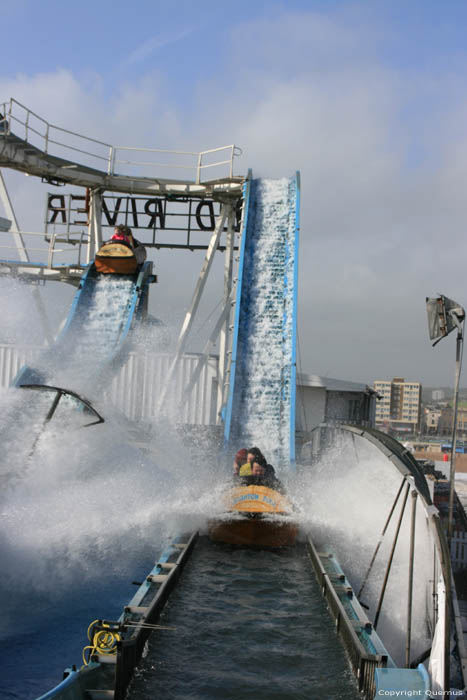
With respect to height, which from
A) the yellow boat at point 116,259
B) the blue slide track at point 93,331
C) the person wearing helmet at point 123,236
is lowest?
the blue slide track at point 93,331

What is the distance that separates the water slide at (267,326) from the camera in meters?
14.2

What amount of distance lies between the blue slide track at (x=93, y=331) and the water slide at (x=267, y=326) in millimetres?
2877

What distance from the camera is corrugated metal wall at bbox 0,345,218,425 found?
18.9 m

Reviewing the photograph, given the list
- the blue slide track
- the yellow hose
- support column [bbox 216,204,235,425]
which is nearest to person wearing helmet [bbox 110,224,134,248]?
the blue slide track

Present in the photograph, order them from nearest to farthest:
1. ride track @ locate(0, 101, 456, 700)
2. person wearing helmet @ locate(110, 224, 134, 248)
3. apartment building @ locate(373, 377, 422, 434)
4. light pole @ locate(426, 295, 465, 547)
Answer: ride track @ locate(0, 101, 456, 700) < light pole @ locate(426, 295, 465, 547) < person wearing helmet @ locate(110, 224, 134, 248) < apartment building @ locate(373, 377, 422, 434)

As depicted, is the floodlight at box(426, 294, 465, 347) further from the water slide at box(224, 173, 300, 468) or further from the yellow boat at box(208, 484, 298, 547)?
the water slide at box(224, 173, 300, 468)

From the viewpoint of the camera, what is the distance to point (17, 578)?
7.80 metres

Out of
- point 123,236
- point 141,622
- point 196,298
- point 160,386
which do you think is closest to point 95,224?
point 123,236

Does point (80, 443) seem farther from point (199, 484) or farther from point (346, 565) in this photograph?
point (346, 565)

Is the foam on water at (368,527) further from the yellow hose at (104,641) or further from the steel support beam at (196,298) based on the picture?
the steel support beam at (196,298)

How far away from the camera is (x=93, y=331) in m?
15.7

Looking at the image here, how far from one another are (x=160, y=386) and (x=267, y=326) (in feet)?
15.7

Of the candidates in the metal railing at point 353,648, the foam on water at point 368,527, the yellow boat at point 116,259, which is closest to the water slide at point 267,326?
the foam on water at point 368,527

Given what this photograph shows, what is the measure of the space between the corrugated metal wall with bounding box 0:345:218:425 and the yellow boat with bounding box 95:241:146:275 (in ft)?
8.74
